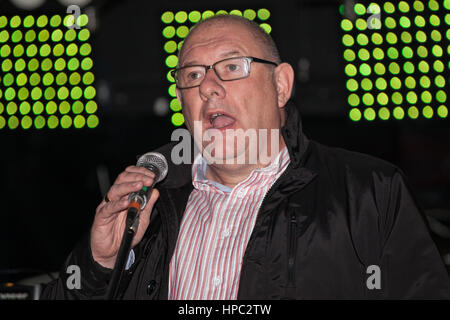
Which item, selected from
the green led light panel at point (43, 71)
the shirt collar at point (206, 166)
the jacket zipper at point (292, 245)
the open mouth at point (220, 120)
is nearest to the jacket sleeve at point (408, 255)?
the jacket zipper at point (292, 245)

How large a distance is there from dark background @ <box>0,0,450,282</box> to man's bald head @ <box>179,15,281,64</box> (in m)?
0.48

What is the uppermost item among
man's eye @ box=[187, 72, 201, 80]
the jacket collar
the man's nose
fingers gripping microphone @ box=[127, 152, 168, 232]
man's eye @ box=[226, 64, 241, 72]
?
man's eye @ box=[226, 64, 241, 72]

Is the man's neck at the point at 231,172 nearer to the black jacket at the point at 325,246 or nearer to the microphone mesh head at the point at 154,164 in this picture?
the black jacket at the point at 325,246

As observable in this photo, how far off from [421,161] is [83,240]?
2.70 m

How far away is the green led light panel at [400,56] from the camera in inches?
73.2

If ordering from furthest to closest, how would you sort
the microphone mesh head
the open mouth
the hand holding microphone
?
the open mouth, the microphone mesh head, the hand holding microphone

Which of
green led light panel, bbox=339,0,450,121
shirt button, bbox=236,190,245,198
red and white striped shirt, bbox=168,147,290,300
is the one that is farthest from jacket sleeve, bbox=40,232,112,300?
green led light panel, bbox=339,0,450,121

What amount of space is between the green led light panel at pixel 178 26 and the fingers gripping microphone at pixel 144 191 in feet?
1.96

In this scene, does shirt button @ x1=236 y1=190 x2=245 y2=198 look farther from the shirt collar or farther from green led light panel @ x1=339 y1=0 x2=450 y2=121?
green led light panel @ x1=339 y1=0 x2=450 y2=121

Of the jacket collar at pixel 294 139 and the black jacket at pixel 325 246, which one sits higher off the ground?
the jacket collar at pixel 294 139

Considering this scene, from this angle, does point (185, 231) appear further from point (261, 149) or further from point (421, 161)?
point (421, 161)

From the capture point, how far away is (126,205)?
148 cm

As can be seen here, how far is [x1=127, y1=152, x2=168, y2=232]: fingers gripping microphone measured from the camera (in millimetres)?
1281
